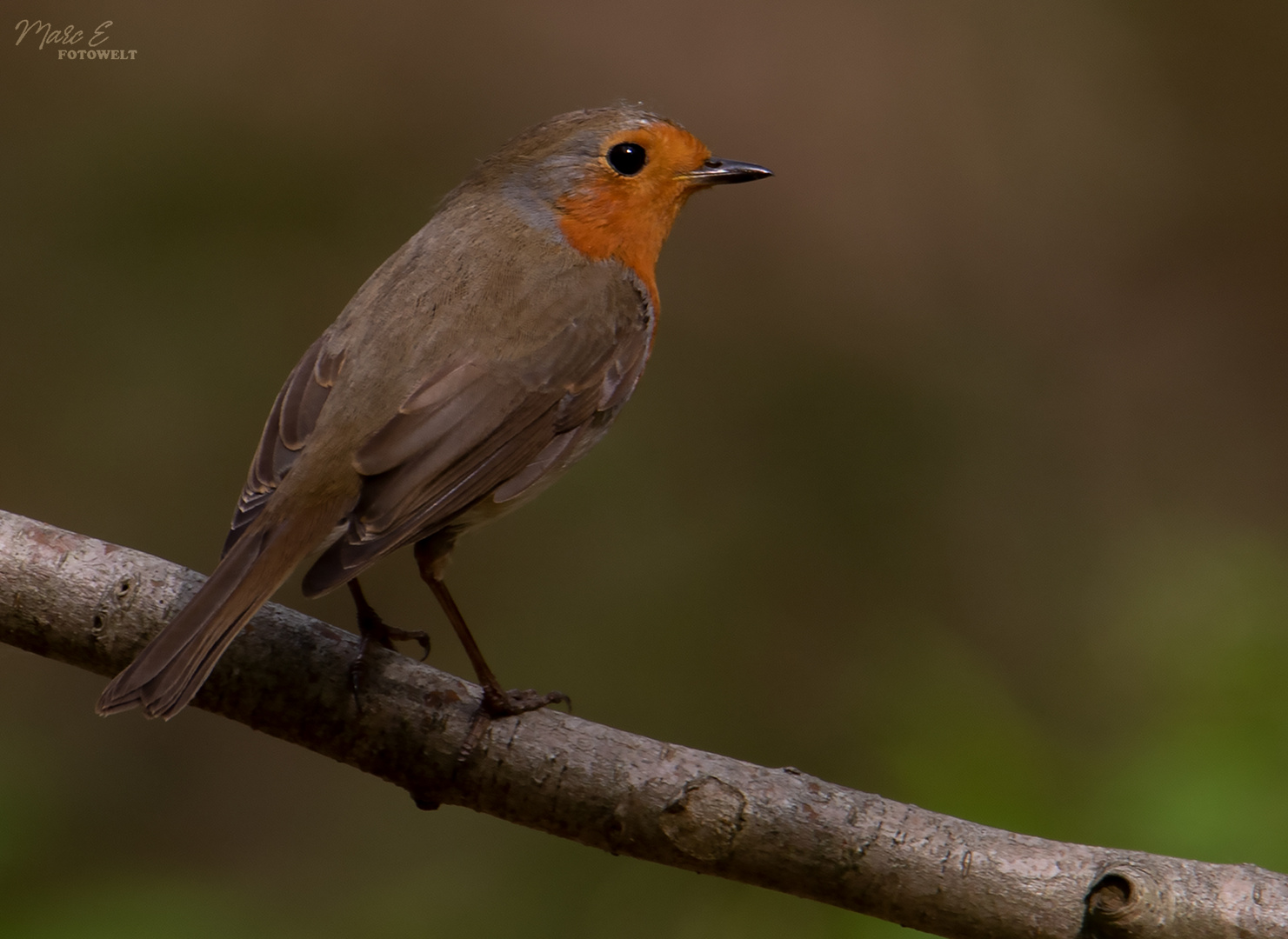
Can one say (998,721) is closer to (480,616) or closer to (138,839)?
(480,616)

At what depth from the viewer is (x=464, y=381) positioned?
3217 mm

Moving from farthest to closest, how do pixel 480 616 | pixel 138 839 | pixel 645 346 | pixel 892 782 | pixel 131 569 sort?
pixel 480 616, pixel 138 839, pixel 645 346, pixel 892 782, pixel 131 569

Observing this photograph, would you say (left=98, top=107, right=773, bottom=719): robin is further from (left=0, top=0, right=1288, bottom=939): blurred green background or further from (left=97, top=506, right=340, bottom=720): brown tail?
(left=0, top=0, right=1288, bottom=939): blurred green background

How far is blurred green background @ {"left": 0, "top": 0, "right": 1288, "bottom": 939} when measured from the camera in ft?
16.4

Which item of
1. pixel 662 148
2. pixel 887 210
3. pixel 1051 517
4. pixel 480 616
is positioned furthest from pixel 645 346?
pixel 887 210

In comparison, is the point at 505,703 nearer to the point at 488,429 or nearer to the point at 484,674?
the point at 484,674

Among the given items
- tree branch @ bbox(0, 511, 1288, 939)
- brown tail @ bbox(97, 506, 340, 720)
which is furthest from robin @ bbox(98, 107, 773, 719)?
tree branch @ bbox(0, 511, 1288, 939)

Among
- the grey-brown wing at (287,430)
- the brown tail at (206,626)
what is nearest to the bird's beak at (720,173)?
the grey-brown wing at (287,430)

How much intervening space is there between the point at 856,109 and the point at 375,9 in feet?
8.75

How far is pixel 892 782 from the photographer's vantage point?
10.4 feet

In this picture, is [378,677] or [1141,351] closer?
[378,677]

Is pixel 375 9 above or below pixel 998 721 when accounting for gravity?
above

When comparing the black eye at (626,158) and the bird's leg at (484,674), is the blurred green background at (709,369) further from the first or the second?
the black eye at (626,158)

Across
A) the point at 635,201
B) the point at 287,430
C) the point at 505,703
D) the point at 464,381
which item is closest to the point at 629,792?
the point at 505,703
